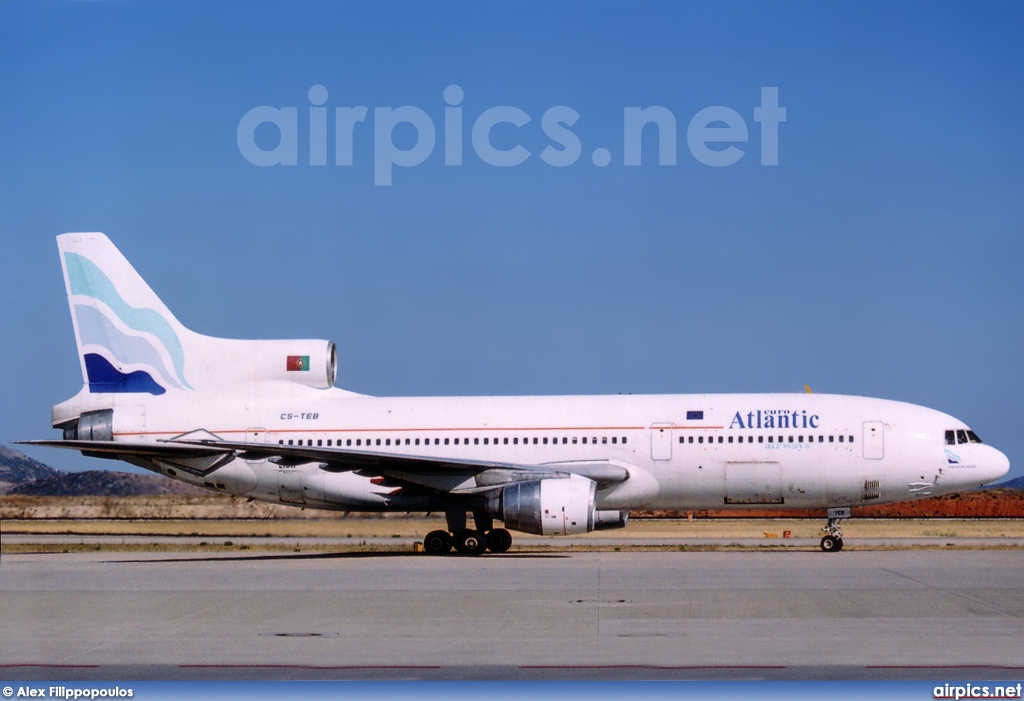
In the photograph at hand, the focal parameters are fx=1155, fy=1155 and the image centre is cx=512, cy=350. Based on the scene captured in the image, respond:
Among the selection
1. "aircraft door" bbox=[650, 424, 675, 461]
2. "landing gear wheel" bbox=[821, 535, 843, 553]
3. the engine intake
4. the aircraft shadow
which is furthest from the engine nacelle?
the engine intake

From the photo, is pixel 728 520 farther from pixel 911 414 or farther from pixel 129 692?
pixel 129 692

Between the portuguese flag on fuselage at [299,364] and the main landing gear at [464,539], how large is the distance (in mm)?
5531

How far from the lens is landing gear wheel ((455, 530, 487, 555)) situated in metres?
28.7

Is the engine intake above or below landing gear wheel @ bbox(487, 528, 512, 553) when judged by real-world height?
above

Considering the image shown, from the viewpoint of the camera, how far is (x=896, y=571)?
22109mm

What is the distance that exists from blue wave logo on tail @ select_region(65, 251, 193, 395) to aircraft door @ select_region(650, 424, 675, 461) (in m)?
12.4

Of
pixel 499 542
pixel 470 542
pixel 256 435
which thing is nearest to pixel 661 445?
pixel 499 542

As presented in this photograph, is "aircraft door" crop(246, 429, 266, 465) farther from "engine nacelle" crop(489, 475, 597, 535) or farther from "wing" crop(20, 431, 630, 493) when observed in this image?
"engine nacelle" crop(489, 475, 597, 535)

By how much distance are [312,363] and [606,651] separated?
64.0ft

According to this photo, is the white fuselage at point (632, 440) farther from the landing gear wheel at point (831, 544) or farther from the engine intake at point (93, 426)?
the landing gear wheel at point (831, 544)

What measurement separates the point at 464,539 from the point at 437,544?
69 centimetres

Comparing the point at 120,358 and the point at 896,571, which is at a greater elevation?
the point at 120,358

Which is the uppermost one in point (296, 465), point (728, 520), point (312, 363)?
point (312, 363)

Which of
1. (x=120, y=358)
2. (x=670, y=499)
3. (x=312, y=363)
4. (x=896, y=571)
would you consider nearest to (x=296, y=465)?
(x=312, y=363)
